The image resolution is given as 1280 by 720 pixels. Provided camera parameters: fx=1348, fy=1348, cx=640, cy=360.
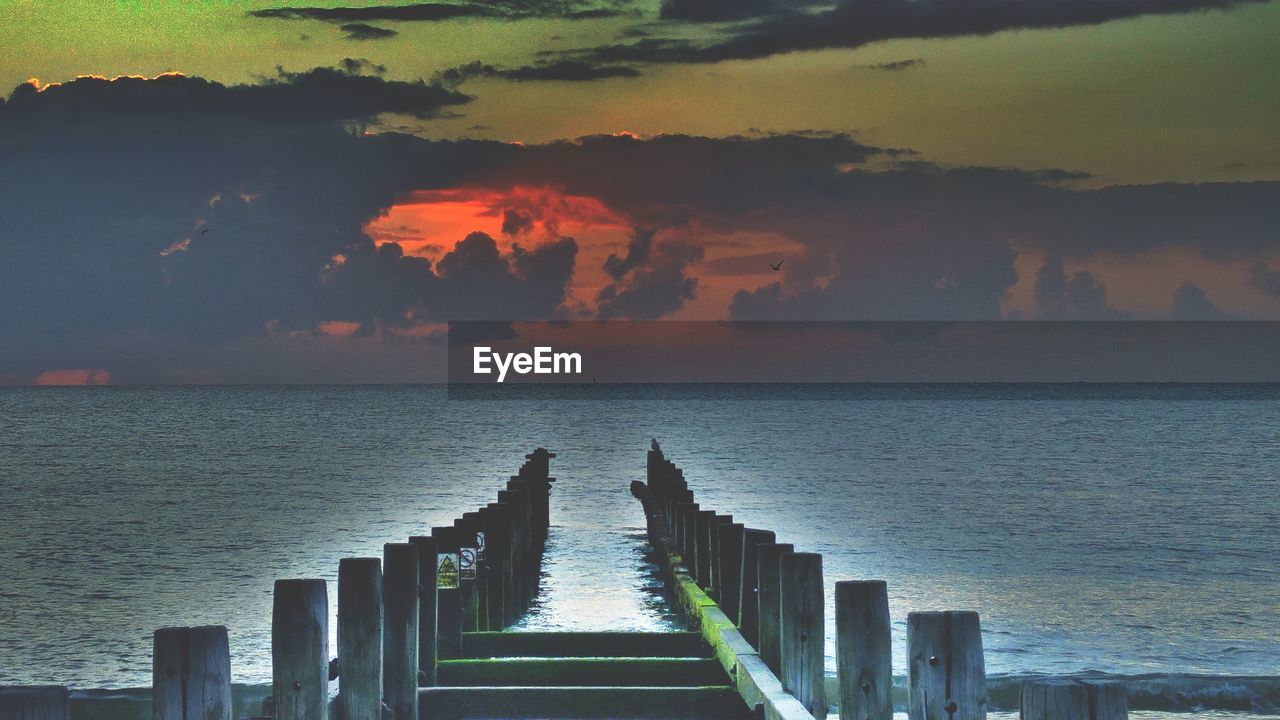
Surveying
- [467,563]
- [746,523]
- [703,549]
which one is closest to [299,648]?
[467,563]

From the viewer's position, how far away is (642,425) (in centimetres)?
8800

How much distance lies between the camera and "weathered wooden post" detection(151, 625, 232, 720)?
14.2 ft

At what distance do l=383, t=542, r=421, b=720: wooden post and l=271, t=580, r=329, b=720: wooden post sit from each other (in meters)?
1.34

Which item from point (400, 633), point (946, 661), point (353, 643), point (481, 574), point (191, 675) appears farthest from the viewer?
point (481, 574)

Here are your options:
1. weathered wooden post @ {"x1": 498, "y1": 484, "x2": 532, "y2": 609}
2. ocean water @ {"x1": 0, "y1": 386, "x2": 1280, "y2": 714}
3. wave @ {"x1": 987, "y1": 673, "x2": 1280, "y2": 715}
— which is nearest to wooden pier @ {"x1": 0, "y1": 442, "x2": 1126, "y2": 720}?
weathered wooden post @ {"x1": 498, "y1": 484, "x2": 532, "y2": 609}

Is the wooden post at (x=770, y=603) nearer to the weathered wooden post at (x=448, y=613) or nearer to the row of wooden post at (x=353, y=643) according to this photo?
the row of wooden post at (x=353, y=643)

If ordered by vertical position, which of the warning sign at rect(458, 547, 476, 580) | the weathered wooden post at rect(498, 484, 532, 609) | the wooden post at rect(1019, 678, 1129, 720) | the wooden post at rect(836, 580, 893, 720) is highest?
the wooden post at rect(1019, 678, 1129, 720)

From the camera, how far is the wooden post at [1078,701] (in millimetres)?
3326

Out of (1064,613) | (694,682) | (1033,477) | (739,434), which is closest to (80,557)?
(1064,613)

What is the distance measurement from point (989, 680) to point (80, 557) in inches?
736

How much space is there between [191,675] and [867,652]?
2.64 m

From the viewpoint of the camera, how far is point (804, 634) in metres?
6.87

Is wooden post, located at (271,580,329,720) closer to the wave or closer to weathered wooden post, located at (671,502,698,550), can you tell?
the wave

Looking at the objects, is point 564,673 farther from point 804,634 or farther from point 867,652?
point 867,652
